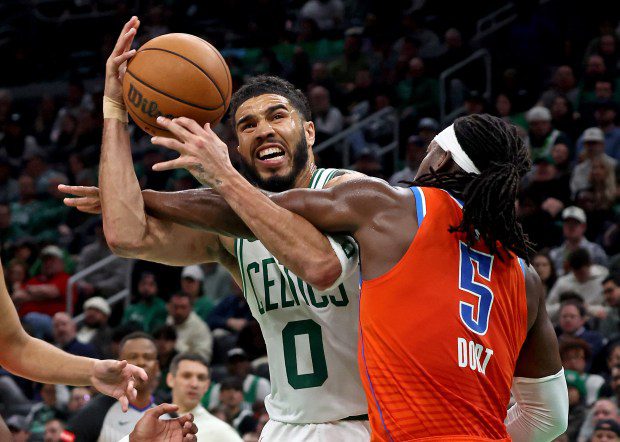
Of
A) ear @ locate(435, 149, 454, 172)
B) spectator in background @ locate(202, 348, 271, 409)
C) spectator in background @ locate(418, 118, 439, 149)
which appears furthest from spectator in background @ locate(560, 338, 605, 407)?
ear @ locate(435, 149, 454, 172)

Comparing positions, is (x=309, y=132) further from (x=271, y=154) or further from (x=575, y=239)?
(x=575, y=239)

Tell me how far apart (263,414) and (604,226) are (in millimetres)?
3508

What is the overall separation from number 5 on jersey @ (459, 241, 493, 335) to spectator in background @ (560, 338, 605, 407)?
4.73 m

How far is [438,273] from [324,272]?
362 mm

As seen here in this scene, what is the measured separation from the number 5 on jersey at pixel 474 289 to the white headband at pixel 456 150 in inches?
10.6

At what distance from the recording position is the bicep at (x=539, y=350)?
12.4ft

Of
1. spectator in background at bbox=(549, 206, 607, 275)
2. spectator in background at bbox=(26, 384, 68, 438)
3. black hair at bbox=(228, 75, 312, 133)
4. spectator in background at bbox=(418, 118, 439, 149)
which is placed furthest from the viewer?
spectator in background at bbox=(418, 118, 439, 149)

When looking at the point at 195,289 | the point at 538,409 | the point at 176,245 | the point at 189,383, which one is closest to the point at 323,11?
the point at 195,289

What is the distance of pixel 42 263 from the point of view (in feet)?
40.2

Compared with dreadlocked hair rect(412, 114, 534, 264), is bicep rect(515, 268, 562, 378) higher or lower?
lower

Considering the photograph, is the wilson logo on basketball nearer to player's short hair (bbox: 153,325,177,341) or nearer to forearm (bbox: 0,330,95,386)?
forearm (bbox: 0,330,95,386)

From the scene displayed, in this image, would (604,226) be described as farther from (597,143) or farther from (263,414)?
(263,414)

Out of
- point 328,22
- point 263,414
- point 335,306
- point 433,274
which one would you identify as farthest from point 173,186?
point 433,274

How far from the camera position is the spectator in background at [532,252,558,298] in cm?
914
